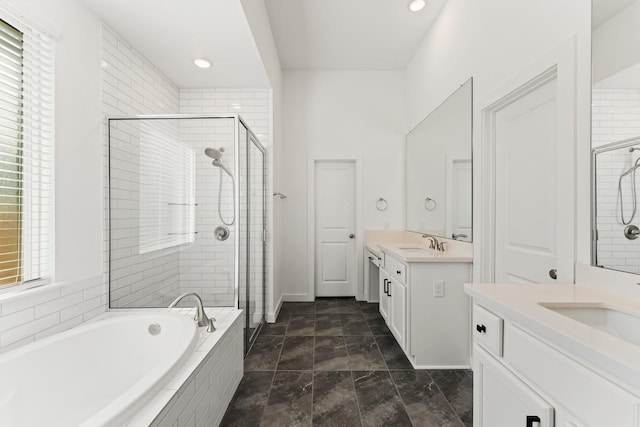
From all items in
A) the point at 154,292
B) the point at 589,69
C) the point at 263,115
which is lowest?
the point at 154,292

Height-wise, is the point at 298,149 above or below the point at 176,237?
above

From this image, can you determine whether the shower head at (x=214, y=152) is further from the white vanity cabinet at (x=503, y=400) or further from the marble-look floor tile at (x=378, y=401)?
the white vanity cabinet at (x=503, y=400)

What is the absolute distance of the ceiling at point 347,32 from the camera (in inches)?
106

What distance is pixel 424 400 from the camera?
5.91 feet

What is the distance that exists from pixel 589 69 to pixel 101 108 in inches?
112

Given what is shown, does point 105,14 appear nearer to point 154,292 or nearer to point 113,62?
point 113,62

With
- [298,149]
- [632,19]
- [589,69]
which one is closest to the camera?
[632,19]

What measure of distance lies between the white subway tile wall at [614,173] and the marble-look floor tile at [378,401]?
1.34m

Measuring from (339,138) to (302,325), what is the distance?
243cm

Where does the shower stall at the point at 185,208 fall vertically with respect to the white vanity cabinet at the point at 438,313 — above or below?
above

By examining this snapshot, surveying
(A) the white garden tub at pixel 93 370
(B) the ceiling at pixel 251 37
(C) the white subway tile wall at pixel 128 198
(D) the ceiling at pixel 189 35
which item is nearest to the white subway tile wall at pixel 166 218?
(C) the white subway tile wall at pixel 128 198

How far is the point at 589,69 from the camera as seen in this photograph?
4.08ft

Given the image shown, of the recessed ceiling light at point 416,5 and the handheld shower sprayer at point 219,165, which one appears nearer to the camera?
the handheld shower sprayer at point 219,165

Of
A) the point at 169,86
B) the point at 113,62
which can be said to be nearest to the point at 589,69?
the point at 113,62
